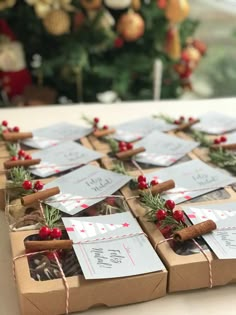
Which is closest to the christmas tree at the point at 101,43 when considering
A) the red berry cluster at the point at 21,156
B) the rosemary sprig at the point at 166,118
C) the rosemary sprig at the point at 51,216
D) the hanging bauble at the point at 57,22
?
the hanging bauble at the point at 57,22

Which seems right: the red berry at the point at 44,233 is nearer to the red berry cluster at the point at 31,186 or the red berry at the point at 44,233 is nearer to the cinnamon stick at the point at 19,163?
the red berry cluster at the point at 31,186

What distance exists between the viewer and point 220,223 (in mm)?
790

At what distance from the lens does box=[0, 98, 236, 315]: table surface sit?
0.71 metres

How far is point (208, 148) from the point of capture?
109 cm

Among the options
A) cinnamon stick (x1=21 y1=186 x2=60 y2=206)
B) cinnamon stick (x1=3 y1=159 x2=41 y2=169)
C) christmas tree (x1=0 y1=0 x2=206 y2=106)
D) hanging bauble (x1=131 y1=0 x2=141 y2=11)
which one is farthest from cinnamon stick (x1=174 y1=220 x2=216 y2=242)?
hanging bauble (x1=131 y1=0 x2=141 y2=11)

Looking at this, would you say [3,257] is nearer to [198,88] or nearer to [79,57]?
[79,57]

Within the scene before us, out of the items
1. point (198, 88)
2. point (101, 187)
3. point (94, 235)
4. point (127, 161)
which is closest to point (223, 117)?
point (127, 161)

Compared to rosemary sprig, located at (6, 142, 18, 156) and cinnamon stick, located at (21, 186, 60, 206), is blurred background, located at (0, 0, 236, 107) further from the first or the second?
cinnamon stick, located at (21, 186, 60, 206)

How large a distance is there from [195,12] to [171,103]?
3.92 feet

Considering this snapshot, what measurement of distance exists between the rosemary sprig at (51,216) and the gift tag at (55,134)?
0.96ft

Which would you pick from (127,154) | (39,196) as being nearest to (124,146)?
(127,154)

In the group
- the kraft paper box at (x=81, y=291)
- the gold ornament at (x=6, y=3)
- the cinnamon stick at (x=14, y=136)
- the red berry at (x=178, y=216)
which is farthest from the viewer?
the gold ornament at (x=6, y=3)

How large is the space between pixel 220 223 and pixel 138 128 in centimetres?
46

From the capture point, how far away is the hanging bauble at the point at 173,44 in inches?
73.0
